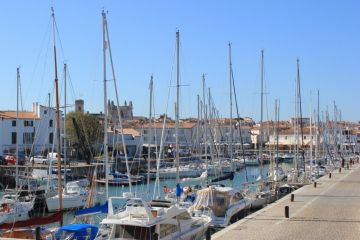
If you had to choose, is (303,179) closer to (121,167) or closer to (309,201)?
(309,201)

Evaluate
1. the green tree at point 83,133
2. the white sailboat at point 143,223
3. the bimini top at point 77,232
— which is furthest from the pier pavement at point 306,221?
the green tree at point 83,133

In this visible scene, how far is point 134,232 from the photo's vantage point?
18.0 meters

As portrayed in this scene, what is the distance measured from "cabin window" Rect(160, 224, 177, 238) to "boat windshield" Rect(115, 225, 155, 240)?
0.67 metres

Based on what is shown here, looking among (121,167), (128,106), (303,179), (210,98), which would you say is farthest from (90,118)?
(128,106)

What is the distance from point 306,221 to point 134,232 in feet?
29.3

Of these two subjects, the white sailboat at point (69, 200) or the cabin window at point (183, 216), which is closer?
the cabin window at point (183, 216)

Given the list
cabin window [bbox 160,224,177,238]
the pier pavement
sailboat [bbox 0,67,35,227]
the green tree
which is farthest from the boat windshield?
the green tree

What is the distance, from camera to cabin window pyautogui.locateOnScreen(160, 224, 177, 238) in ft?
61.1

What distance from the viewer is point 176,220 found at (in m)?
19.9

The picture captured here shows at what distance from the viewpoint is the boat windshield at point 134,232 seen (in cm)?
1794

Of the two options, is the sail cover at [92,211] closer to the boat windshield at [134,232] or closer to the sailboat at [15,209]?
the boat windshield at [134,232]

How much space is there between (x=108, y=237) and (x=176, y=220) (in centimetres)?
288

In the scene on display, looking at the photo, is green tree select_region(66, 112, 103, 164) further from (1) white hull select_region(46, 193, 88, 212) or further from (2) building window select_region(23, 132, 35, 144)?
(1) white hull select_region(46, 193, 88, 212)

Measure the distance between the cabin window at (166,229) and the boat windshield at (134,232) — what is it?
67 centimetres
